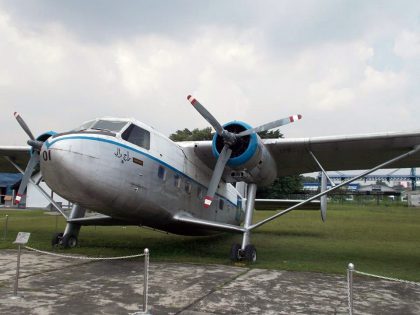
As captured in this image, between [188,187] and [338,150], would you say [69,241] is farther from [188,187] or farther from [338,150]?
[338,150]

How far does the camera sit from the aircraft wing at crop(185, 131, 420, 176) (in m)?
11.3

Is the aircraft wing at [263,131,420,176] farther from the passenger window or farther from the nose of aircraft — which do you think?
the nose of aircraft

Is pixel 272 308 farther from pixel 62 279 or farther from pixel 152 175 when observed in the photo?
pixel 152 175

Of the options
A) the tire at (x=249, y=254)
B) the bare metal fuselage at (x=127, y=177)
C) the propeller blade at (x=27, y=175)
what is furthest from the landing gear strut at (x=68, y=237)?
the tire at (x=249, y=254)

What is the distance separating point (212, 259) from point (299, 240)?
673cm

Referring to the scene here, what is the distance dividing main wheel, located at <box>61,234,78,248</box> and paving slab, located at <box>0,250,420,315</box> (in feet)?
9.49

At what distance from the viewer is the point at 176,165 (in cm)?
1138

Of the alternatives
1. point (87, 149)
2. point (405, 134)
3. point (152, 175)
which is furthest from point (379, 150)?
point (87, 149)

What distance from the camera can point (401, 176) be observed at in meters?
132

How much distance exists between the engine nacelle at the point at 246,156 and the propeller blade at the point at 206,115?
1.57ft

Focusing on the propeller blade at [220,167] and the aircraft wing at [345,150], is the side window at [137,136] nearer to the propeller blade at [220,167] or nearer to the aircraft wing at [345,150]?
the propeller blade at [220,167]

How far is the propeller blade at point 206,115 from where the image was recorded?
10938 millimetres

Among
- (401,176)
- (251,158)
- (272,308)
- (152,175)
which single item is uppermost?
(401,176)

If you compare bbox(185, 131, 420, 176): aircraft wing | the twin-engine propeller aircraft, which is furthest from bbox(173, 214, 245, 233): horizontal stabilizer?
bbox(185, 131, 420, 176): aircraft wing
